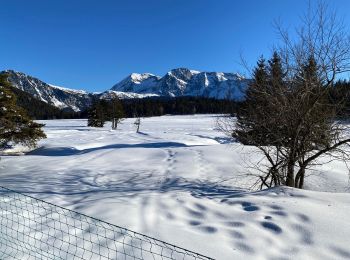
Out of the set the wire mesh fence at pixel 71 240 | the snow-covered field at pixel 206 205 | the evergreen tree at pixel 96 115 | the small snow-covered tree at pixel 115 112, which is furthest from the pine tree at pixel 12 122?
the evergreen tree at pixel 96 115

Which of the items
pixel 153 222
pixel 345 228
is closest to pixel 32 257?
pixel 153 222

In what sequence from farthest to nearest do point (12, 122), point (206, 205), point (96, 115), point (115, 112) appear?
point (96, 115), point (115, 112), point (12, 122), point (206, 205)

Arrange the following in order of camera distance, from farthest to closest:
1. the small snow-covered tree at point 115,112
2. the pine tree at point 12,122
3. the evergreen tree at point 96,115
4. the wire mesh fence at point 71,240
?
the evergreen tree at point 96,115, the small snow-covered tree at point 115,112, the pine tree at point 12,122, the wire mesh fence at point 71,240

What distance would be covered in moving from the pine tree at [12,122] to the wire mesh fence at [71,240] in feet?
42.1

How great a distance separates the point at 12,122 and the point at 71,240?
14.9m

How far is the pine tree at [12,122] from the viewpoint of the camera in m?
18.7

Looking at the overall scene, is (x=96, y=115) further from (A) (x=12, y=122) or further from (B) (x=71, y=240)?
(B) (x=71, y=240)

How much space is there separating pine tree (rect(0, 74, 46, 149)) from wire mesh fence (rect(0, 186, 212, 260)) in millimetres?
12824

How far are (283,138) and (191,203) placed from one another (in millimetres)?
3967

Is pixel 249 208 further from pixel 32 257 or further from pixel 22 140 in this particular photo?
pixel 22 140

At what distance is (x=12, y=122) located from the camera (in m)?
18.9

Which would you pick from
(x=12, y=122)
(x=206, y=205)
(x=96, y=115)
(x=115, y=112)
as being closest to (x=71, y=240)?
(x=206, y=205)

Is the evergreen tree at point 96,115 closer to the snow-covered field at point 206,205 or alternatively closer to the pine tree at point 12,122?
the pine tree at point 12,122

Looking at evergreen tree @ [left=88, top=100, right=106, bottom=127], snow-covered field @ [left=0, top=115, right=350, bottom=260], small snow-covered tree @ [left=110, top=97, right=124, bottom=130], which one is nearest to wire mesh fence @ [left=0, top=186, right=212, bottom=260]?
snow-covered field @ [left=0, top=115, right=350, bottom=260]
